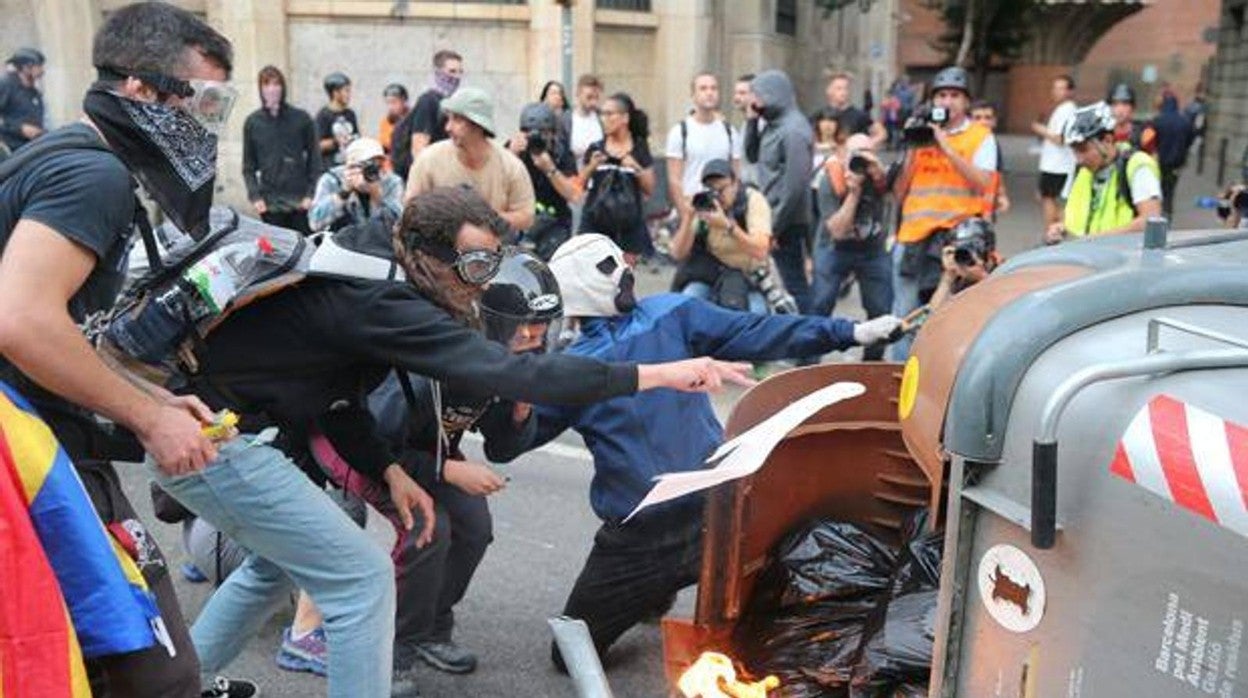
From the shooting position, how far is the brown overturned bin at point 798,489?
282 centimetres

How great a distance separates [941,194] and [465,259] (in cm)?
415

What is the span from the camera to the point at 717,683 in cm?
251

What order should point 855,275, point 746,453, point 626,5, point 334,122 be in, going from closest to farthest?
point 746,453 < point 855,275 < point 334,122 < point 626,5

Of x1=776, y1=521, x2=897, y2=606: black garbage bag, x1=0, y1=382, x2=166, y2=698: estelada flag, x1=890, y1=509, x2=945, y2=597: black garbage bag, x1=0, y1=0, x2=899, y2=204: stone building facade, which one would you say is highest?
x1=0, y1=0, x2=899, y2=204: stone building facade

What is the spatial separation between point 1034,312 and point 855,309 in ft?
25.9

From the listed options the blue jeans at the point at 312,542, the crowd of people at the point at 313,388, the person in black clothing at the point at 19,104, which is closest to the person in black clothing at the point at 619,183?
the crowd of people at the point at 313,388

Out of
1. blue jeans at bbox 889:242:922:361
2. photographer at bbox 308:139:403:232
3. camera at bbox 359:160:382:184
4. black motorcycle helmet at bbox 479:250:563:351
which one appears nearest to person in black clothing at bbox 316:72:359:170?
photographer at bbox 308:139:403:232

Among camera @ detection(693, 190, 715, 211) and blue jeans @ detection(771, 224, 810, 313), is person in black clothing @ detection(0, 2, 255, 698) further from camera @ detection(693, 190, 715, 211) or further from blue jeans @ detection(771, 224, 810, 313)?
blue jeans @ detection(771, 224, 810, 313)

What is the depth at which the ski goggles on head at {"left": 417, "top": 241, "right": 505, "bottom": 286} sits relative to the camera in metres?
2.97

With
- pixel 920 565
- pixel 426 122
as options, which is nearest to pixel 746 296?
pixel 426 122

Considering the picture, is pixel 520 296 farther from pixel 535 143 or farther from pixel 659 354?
pixel 535 143

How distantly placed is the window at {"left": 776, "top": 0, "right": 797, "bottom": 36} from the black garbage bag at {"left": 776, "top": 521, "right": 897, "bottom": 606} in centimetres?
1555

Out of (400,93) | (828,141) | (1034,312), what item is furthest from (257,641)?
(400,93)

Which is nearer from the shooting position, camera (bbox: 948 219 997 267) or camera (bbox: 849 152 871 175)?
camera (bbox: 948 219 997 267)
